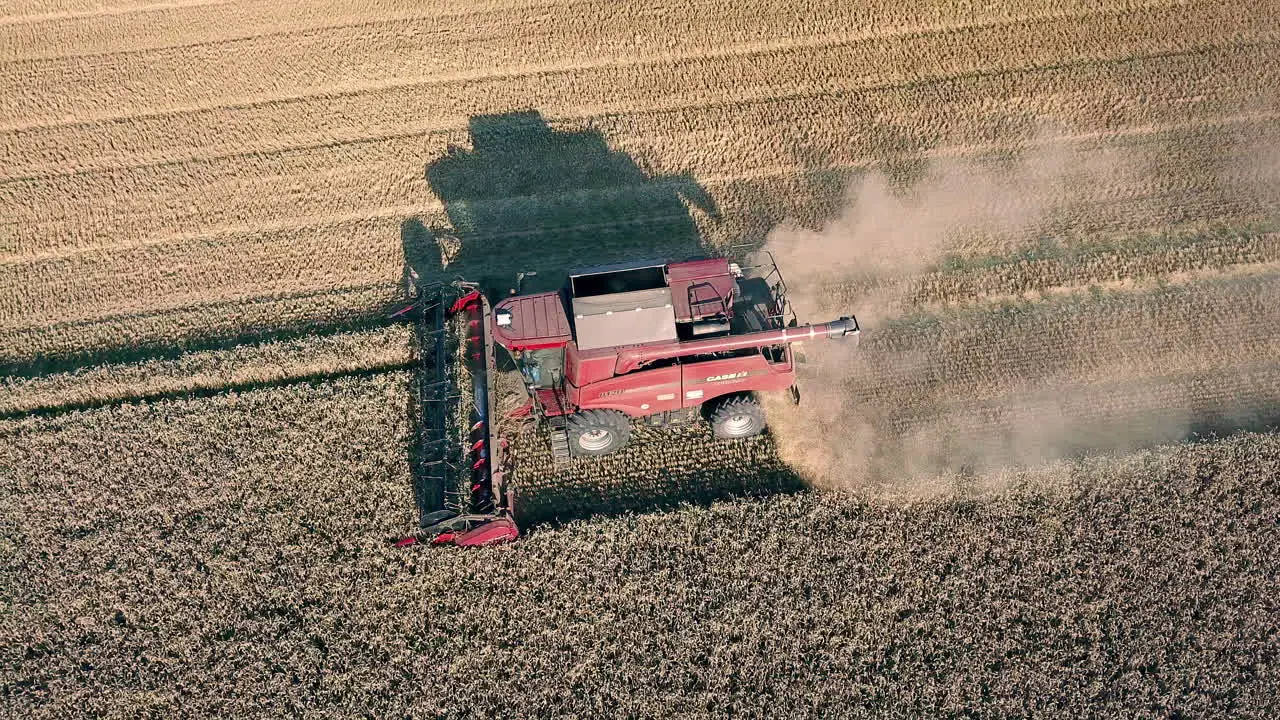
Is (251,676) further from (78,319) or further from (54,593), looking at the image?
(78,319)

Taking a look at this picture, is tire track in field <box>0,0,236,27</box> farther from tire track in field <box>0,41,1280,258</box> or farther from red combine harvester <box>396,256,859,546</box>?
red combine harvester <box>396,256,859,546</box>

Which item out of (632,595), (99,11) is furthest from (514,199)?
(99,11)

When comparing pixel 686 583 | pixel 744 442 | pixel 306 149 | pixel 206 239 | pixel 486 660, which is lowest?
pixel 486 660

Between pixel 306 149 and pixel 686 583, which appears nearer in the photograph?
pixel 686 583

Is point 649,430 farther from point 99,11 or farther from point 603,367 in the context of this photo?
point 99,11

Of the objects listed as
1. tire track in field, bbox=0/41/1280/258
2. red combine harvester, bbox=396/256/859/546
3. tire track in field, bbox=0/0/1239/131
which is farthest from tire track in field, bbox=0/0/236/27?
red combine harvester, bbox=396/256/859/546

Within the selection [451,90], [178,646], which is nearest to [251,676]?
[178,646]
